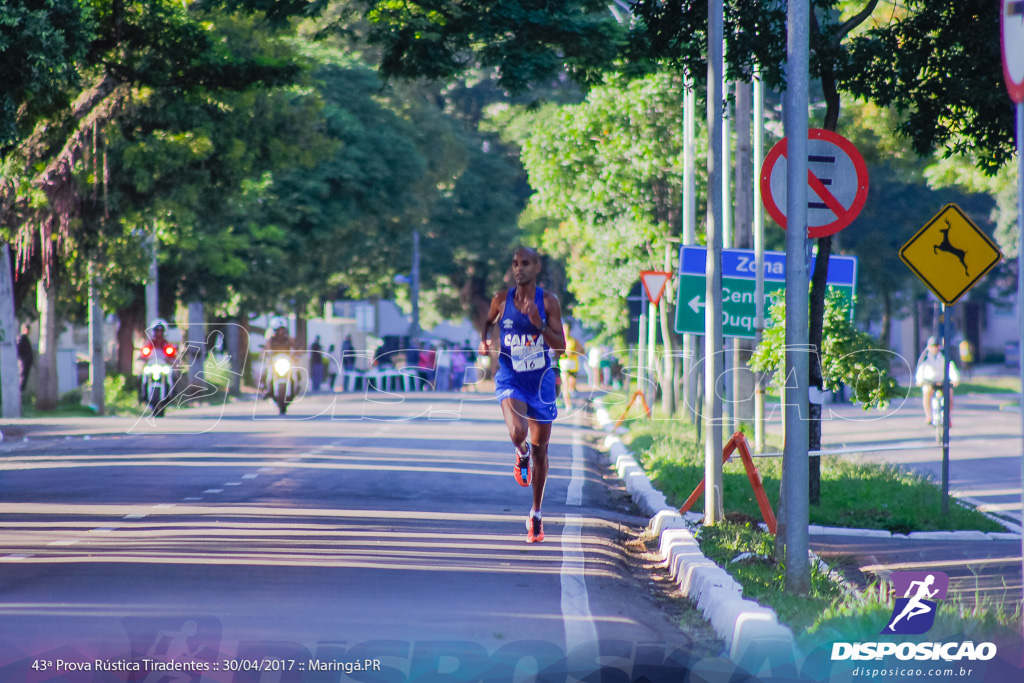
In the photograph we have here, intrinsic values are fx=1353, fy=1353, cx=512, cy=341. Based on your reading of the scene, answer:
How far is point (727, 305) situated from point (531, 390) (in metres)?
9.07

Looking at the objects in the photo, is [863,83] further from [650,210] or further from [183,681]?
[650,210]

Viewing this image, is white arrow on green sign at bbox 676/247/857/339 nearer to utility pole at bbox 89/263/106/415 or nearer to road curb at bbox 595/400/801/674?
road curb at bbox 595/400/801/674

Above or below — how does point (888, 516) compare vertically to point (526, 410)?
below

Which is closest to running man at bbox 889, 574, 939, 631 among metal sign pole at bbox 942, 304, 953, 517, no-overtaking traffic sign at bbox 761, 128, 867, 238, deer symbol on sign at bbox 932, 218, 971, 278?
no-overtaking traffic sign at bbox 761, 128, 867, 238

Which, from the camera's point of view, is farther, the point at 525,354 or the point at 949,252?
the point at 949,252

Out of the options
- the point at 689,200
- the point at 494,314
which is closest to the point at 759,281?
the point at 689,200

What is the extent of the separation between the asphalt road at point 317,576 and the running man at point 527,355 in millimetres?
781

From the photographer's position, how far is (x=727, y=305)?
18312 mm

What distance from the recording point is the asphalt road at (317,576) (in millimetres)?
6051

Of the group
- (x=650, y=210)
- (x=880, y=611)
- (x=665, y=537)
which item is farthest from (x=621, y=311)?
(x=880, y=611)

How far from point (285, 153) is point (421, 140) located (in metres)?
23.6

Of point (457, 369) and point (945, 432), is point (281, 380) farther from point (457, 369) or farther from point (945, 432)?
point (457, 369)

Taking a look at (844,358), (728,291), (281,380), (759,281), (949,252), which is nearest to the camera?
(949,252)

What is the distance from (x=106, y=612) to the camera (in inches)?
268
